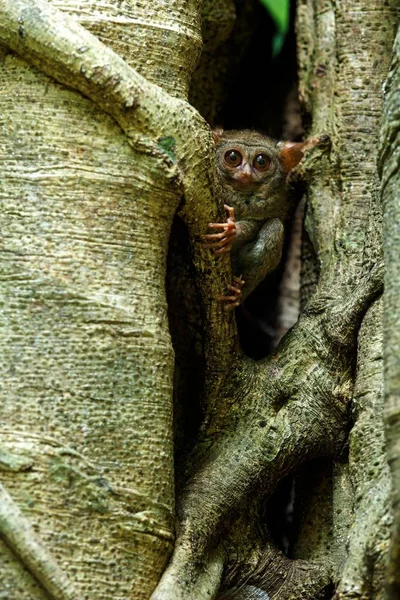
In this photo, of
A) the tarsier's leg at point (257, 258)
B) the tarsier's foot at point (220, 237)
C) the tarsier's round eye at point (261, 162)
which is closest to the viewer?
the tarsier's foot at point (220, 237)

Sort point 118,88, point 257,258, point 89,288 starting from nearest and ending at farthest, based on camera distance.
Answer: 1. point 89,288
2. point 118,88
3. point 257,258

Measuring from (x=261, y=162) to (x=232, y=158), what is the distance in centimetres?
17

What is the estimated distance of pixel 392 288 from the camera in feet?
11.0

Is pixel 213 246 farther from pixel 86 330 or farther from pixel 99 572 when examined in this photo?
pixel 99 572

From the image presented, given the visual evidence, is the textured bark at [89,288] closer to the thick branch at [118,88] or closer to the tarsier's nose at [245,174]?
the thick branch at [118,88]

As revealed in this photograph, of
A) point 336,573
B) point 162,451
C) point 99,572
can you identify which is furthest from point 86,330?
point 336,573

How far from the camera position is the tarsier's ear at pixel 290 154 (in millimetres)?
5203

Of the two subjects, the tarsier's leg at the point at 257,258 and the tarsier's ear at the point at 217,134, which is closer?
the tarsier's leg at the point at 257,258

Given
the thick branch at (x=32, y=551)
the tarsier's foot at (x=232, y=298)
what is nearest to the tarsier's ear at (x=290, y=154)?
the tarsier's foot at (x=232, y=298)

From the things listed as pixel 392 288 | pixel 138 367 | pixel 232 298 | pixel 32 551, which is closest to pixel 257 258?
pixel 232 298

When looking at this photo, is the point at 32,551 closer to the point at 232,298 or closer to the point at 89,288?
the point at 89,288

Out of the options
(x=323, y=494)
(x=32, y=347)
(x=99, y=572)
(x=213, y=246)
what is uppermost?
(x=213, y=246)

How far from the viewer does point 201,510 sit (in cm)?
405

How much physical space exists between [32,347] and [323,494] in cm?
163
